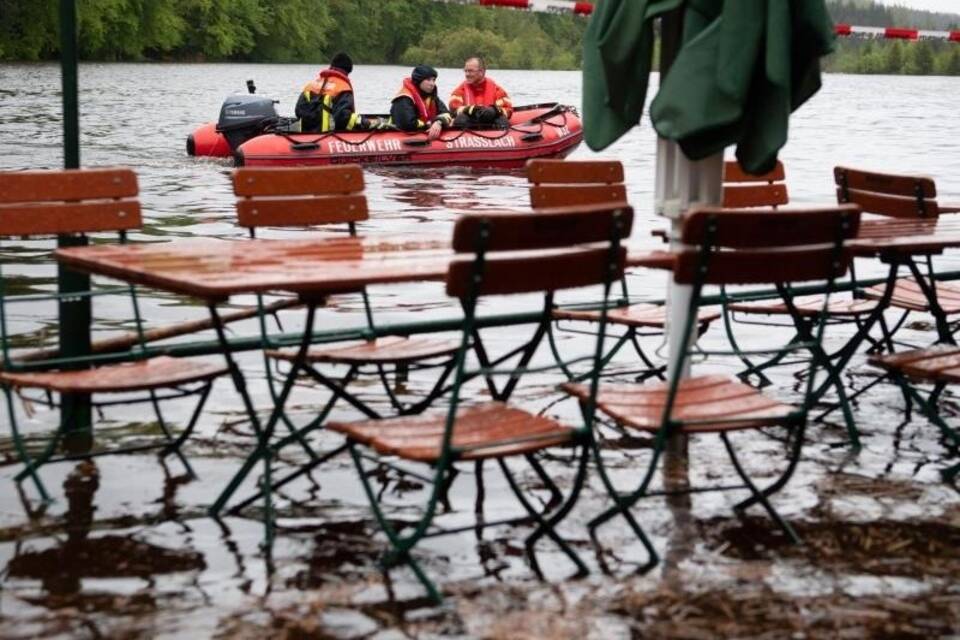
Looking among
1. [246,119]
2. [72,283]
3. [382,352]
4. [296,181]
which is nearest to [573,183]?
[296,181]

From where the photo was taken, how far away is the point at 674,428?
502 centimetres

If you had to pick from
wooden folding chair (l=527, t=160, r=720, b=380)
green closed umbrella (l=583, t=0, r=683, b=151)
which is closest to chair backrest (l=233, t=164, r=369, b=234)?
wooden folding chair (l=527, t=160, r=720, b=380)

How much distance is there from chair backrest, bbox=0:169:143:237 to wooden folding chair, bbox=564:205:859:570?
5.95 ft

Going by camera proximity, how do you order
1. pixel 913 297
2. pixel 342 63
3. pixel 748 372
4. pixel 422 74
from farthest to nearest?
pixel 422 74 < pixel 342 63 < pixel 913 297 < pixel 748 372

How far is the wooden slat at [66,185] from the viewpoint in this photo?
5938mm

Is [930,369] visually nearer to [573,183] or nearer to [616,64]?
[616,64]

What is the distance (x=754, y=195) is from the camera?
8.05m

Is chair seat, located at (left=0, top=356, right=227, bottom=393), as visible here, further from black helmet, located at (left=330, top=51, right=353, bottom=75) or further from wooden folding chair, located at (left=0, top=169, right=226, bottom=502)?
black helmet, located at (left=330, top=51, right=353, bottom=75)

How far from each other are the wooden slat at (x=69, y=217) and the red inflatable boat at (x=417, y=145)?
14.7 meters

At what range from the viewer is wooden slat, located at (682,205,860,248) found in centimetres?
486

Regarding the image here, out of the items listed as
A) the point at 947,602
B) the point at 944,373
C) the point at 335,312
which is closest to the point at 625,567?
the point at 947,602

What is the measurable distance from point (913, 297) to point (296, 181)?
8.92 ft

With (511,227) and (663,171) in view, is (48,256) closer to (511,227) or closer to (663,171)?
(663,171)

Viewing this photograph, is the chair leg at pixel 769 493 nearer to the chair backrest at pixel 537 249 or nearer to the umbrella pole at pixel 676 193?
the umbrella pole at pixel 676 193
